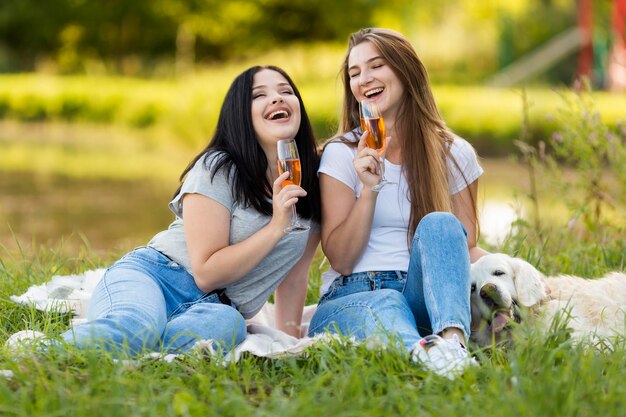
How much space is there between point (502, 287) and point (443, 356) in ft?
1.79

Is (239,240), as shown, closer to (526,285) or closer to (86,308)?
(86,308)

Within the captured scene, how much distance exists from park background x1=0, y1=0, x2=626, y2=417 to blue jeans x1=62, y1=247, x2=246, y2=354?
5.0 inches

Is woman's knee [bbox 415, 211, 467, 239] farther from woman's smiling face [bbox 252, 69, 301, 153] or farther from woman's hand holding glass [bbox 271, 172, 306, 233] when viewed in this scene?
woman's smiling face [bbox 252, 69, 301, 153]

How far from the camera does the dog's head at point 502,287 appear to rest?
3.41 m

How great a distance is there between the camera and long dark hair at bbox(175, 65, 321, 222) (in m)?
3.50

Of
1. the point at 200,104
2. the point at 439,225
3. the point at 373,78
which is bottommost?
the point at 200,104

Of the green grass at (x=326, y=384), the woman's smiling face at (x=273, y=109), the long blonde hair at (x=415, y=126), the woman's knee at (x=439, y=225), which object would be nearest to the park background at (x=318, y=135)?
the green grass at (x=326, y=384)

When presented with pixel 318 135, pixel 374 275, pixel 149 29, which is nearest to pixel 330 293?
pixel 374 275

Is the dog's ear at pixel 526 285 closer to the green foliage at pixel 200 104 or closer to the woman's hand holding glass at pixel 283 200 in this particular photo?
the woman's hand holding glass at pixel 283 200

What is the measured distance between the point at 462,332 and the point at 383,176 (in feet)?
2.17

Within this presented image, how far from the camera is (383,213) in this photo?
12.1 feet

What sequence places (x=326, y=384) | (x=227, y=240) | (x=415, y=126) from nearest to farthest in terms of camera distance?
1. (x=326, y=384)
2. (x=227, y=240)
3. (x=415, y=126)

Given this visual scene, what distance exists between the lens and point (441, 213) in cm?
336

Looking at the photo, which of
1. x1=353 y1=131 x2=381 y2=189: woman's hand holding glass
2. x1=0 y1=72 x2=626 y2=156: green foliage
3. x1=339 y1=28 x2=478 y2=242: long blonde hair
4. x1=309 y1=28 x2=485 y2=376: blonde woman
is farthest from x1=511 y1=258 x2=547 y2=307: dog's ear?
x1=0 y1=72 x2=626 y2=156: green foliage
